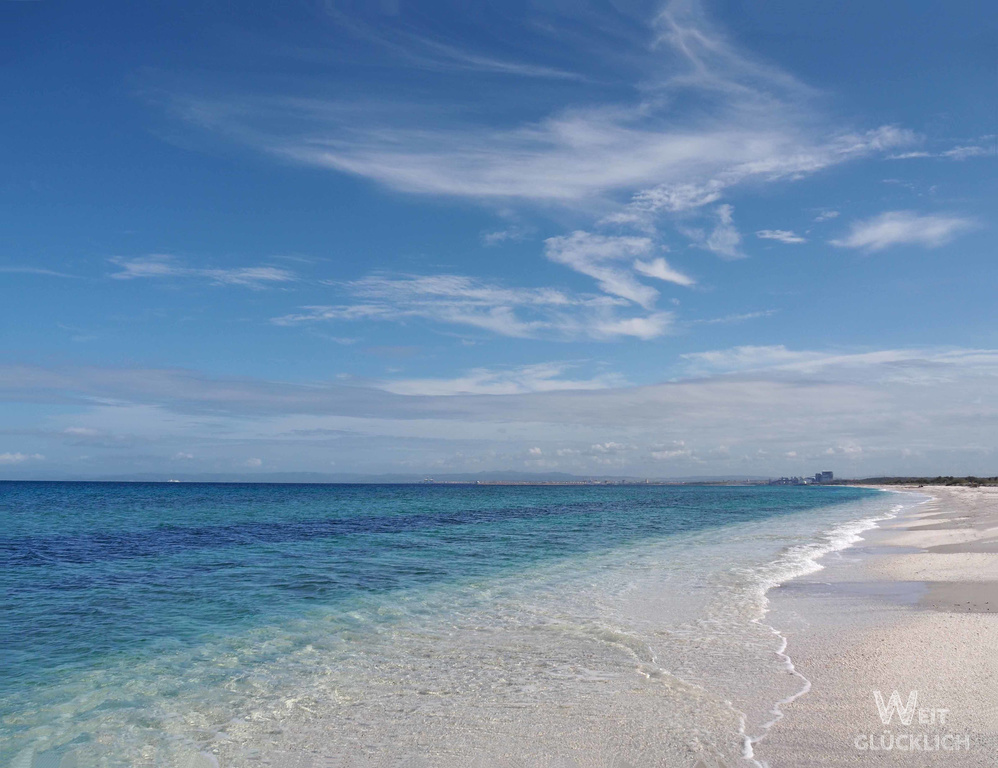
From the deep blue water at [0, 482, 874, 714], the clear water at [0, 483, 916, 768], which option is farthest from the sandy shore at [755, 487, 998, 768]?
the deep blue water at [0, 482, 874, 714]

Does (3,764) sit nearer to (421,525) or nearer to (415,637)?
(415,637)

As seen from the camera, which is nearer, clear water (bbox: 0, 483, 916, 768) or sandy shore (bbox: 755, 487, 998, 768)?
sandy shore (bbox: 755, 487, 998, 768)

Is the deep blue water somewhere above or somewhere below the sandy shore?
below

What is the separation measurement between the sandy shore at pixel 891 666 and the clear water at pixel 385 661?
1.40ft

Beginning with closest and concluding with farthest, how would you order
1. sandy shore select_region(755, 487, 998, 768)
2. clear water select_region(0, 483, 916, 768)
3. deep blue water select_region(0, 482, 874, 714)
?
sandy shore select_region(755, 487, 998, 768) < clear water select_region(0, 483, 916, 768) < deep blue water select_region(0, 482, 874, 714)

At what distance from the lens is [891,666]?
8.16m

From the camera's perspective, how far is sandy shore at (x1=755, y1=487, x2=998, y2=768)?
5.76 meters

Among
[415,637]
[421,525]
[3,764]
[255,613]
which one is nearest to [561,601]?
[415,637]

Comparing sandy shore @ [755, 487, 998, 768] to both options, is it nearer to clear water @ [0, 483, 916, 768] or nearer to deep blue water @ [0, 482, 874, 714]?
clear water @ [0, 483, 916, 768]

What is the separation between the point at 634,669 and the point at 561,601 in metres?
5.09

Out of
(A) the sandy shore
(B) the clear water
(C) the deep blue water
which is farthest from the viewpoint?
(C) the deep blue water

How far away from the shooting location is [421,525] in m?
35.6

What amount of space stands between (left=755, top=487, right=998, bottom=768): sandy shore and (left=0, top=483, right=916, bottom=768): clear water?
1.40 feet

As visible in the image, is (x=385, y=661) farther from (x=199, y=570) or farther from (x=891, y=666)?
(x=199, y=570)
